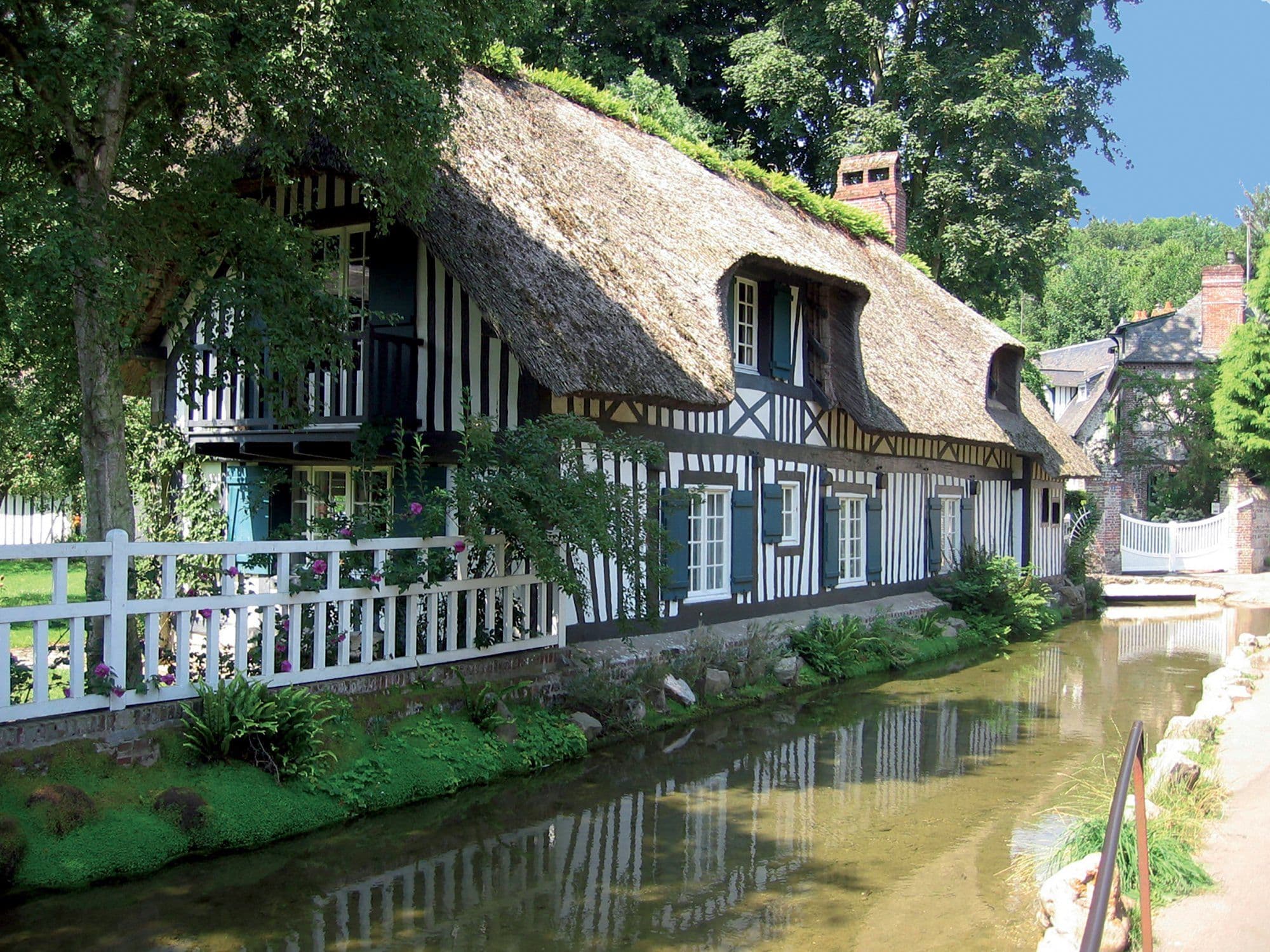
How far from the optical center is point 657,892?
5.93 m

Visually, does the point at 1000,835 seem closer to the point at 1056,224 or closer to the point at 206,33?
the point at 206,33

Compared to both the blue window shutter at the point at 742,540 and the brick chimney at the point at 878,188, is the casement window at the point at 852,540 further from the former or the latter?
the brick chimney at the point at 878,188

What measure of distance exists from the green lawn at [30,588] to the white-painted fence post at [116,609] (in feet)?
17.3

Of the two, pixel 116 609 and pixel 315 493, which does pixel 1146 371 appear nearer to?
pixel 315 493

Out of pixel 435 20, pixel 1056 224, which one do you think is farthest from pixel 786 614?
pixel 1056 224

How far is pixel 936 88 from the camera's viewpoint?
23156mm

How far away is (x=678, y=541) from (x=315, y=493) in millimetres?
3696

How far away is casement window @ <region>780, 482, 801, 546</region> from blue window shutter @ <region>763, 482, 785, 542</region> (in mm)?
382

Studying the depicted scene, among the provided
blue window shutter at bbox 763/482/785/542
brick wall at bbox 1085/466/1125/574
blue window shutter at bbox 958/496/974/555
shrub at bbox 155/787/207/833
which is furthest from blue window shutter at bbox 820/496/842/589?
brick wall at bbox 1085/466/1125/574

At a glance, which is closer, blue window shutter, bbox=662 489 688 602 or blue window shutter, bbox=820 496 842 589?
blue window shutter, bbox=662 489 688 602

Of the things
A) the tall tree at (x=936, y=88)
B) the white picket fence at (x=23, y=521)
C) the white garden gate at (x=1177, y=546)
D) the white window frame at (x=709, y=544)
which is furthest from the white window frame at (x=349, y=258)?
the white garden gate at (x=1177, y=546)

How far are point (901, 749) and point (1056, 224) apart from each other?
17.6 m

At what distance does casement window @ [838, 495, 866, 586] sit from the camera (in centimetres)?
1525

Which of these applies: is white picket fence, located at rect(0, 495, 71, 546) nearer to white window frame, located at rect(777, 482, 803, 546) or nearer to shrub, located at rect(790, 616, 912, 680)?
white window frame, located at rect(777, 482, 803, 546)
